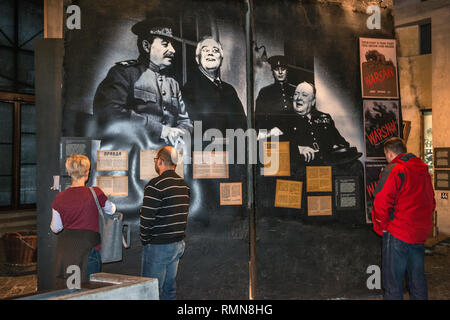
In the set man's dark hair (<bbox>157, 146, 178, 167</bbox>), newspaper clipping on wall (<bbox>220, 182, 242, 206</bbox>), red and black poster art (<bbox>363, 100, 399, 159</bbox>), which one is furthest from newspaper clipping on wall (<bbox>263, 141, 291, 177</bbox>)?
man's dark hair (<bbox>157, 146, 178, 167</bbox>)

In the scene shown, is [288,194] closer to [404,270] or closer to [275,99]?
[275,99]

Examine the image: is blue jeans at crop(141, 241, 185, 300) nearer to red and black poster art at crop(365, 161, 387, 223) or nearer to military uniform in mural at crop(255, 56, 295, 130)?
military uniform in mural at crop(255, 56, 295, 130)

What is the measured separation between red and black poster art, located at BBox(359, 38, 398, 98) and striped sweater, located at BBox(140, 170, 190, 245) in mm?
3287

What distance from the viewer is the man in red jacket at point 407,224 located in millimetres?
4121

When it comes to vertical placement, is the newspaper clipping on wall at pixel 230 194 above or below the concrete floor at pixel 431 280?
above

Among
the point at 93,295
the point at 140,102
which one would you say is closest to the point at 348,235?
the point at 140,102

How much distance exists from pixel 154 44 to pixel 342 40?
270 centimetres

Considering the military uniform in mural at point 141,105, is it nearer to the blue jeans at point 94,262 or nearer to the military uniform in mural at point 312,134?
the blue jeans at point 94,262

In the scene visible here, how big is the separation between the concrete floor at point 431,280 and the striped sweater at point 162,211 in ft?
7.89

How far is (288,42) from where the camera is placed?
18.7 feet

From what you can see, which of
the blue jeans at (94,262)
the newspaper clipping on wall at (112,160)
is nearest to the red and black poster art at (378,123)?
the newspaper clipping on wall at (112,160)

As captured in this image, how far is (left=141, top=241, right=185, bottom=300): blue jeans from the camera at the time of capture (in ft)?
13.9

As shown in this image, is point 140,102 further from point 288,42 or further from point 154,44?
point 288,42

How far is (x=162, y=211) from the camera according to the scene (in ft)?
13.9
